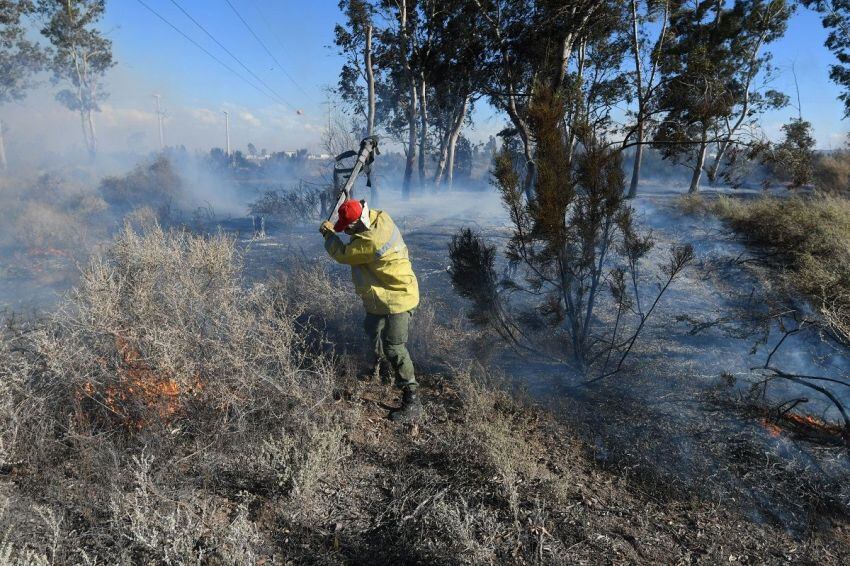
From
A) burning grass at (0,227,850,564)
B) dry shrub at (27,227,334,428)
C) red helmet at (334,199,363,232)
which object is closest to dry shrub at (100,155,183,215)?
dry shrub at (27,227,334,428)

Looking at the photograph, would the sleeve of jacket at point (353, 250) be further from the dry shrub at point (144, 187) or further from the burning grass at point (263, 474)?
Answer: the dry shrub at point (144, 187)

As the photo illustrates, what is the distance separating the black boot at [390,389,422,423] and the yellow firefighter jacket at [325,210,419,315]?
69cm

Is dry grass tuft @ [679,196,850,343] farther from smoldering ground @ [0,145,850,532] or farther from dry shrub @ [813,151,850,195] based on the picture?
dry shrub @ [813,151,850,195]

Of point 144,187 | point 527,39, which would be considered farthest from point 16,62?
point 527,39

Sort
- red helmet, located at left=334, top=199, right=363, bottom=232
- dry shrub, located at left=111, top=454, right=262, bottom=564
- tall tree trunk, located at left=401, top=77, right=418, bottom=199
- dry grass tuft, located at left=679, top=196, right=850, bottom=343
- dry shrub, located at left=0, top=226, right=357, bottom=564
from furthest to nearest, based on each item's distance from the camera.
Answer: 1. tall tree trunk, located at left=401, top=77, right=418, bottom=199
2. dry grass tuft, located at left=679, top=196, right=850, bottom=343
3. red helmet, located at left=334, top=199, right=363, bottom=232
4. dry shrub, located at left=0, top=226, right=357, bottom=564
5. dry shrub, located at left=111, top=454, right=262, bottom=564

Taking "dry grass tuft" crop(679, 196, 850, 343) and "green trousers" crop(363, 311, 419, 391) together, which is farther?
"dry grass tuft" crop(679, 196, 850, 343)

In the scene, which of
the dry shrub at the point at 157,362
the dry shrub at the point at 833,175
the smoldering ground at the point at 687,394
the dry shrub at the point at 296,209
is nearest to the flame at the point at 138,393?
the dry shrub at the point at 157,362

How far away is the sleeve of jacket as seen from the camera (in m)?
3.50

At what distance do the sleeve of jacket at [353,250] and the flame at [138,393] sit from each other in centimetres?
137

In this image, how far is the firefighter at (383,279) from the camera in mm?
3494

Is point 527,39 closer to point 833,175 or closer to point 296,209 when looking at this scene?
point 296,209

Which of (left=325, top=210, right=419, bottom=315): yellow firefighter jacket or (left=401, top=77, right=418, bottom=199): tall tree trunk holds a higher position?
(left=401, top=77, right=418, bottom=199): tall tree trunk

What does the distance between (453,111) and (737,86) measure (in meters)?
11.5

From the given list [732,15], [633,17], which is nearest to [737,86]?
[732,15]
